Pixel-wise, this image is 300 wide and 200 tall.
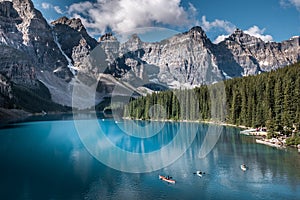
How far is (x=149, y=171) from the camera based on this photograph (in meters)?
37.4

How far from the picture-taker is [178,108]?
116m

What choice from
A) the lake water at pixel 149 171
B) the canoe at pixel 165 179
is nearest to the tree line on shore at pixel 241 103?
the lake water at pixel 149 171

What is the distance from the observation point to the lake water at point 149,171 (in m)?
28.7

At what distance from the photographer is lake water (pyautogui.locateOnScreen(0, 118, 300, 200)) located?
28.7 m

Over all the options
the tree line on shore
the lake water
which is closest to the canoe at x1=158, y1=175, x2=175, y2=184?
the lake water

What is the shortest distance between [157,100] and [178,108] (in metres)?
15.0

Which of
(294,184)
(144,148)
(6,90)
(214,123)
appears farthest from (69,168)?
(6,90)

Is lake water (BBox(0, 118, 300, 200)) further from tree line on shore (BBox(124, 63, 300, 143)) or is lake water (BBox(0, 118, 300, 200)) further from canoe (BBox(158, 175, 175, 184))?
tree line on shore (BBox(124, 63, 300, 143))

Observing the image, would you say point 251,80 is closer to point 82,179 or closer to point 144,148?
point 144,148

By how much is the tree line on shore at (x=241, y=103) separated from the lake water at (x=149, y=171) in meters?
11.2

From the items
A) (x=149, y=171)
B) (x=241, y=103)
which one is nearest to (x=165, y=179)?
(x=149, y=171)

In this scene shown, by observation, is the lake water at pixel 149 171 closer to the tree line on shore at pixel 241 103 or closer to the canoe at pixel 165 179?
the canoe at pixel 165 179

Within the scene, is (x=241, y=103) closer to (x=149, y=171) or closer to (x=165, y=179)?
(x=149, y=171)

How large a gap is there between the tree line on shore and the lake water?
11153mm
